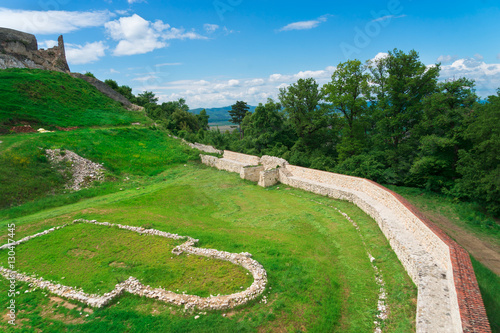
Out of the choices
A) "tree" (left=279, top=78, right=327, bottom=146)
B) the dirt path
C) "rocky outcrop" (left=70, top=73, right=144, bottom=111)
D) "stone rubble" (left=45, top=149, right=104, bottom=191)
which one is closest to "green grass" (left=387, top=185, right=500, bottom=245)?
the dirt path

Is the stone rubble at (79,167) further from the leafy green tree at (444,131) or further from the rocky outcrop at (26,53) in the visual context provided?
the rocky outcrop at (26,53)

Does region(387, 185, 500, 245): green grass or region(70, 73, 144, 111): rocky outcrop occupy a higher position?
region(70, 73, 144, 111): rocky outcrop

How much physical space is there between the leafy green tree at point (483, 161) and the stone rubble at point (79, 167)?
28170mm

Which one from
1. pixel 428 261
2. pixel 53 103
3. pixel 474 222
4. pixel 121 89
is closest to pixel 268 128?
pixel 474 222

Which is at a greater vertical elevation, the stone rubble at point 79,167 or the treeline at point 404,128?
the treeline at point 404,128

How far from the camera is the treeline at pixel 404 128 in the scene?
16250 millimetres

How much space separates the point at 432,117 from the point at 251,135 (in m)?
22.6

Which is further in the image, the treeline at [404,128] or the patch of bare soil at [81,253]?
the treeline at [404,128]

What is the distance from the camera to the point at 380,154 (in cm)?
2239

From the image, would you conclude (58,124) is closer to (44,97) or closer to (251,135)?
(44,97)

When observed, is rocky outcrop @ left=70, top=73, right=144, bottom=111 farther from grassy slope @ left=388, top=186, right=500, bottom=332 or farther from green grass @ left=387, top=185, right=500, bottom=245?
grassy slope @ left=388, top=186, right=500, bottom=332

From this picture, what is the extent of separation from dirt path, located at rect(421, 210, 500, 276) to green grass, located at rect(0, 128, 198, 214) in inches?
902

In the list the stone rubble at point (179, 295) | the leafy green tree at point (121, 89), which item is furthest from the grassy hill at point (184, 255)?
the leafy green tree at point (121, 89)

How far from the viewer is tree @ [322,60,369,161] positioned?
76.0ft
